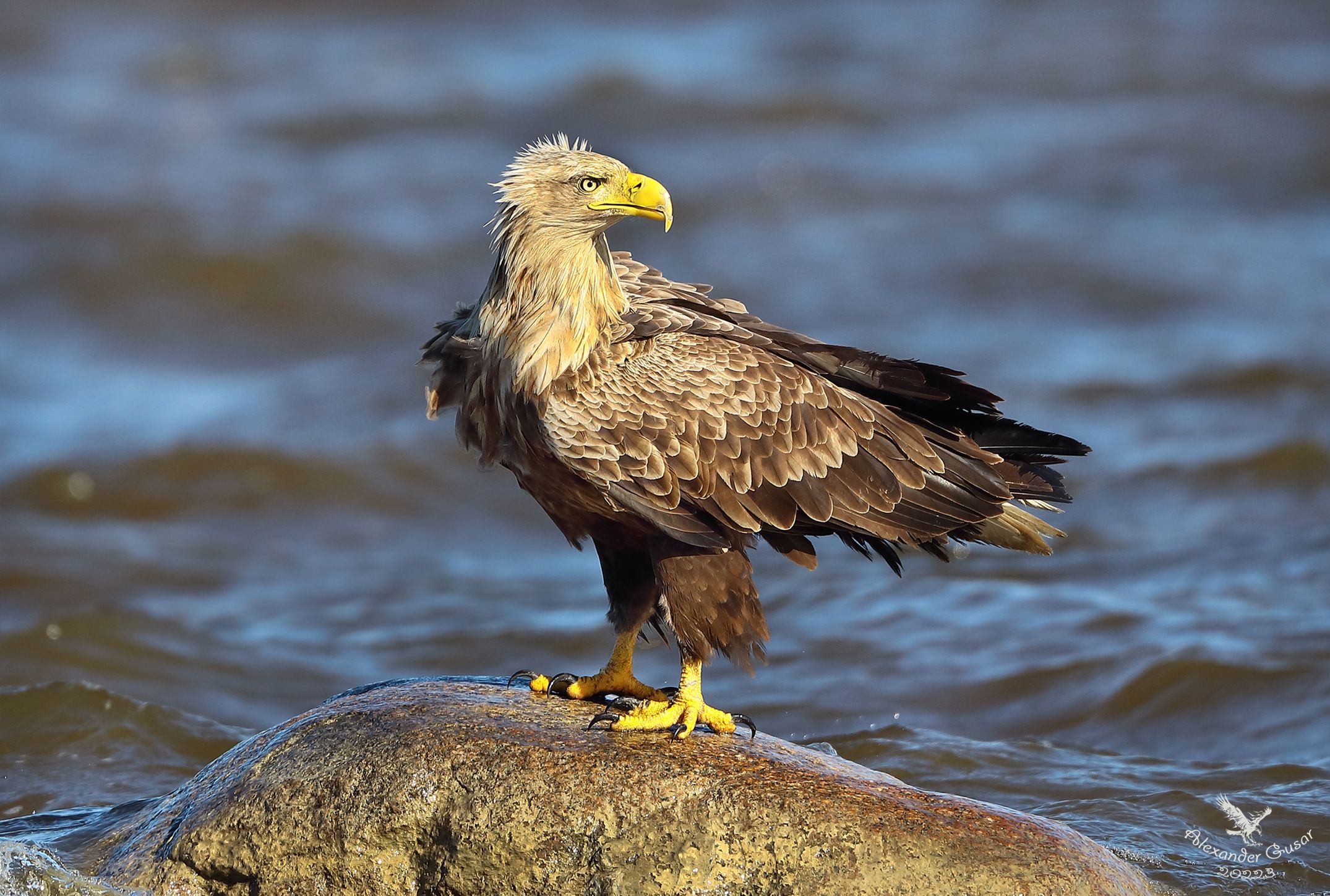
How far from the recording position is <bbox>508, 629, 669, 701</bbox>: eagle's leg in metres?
6.66

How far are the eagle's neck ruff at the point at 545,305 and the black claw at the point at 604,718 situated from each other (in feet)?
4.26

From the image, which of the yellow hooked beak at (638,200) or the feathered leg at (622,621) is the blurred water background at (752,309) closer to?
the feathered leg at (622,621)

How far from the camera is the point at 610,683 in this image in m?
6.70

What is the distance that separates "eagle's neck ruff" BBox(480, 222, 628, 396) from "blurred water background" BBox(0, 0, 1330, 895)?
2.67 m

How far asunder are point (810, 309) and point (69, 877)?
39.7 ft

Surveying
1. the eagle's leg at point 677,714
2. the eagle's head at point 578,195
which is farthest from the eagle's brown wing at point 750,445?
the eagle's leg at point 677,714

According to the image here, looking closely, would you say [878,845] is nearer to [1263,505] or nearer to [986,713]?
[986,713]

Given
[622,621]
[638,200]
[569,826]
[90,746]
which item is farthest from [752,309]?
[569,826]

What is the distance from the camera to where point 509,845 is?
5.59m

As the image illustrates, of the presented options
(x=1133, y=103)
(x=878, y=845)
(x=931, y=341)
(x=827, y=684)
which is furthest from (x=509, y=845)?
(x=1133, y=103)

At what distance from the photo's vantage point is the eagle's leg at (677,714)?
20.3 feet

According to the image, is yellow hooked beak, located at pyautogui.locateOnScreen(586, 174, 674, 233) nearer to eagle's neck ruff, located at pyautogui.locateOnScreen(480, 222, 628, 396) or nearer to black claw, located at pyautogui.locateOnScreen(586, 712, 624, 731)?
eagle's neck ruff, located at pyautogui.locateOnScreen(480, 222, 628, 396)

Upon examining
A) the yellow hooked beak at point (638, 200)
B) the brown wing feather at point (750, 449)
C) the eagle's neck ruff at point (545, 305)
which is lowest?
the brown wing feather at point (750, 449)

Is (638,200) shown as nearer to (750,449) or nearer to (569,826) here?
(750,449)
